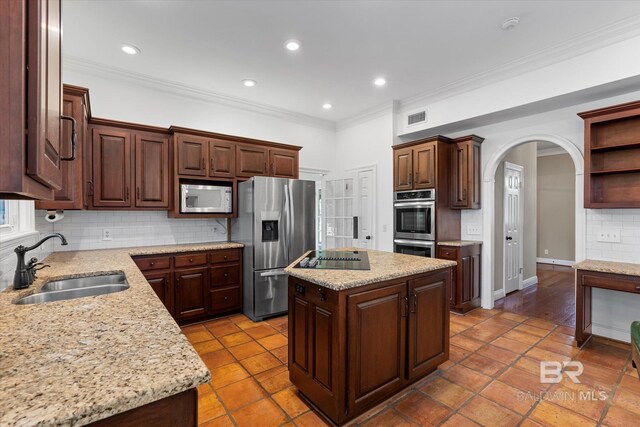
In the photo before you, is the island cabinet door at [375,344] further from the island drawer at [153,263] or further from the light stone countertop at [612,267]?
the island drawer at [153,263]

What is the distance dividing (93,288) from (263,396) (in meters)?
1.39

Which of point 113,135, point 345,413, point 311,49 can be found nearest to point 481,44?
point 311,49

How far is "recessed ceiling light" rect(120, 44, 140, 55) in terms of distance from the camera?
10.3ft

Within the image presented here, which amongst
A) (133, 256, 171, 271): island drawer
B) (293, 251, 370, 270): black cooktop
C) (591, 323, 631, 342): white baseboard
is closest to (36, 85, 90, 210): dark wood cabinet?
(133, 256, 171, 271): island drawer

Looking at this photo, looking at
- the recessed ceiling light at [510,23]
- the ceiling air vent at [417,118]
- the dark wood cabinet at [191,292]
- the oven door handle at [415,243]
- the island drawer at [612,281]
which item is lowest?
the dark wood cabinet at [191,292]

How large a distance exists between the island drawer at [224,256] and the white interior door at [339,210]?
195cm

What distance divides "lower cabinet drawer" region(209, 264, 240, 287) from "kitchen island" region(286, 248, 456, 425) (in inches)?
73.7

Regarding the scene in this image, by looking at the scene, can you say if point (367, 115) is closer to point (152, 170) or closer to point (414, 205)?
point (414, 205)

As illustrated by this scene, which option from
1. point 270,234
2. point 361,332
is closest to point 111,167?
point 270,234

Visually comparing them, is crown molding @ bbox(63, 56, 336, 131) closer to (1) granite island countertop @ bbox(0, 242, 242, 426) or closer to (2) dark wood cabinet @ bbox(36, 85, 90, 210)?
(2) dark wood cabinet @ bbox(36, 85, 90, 210)

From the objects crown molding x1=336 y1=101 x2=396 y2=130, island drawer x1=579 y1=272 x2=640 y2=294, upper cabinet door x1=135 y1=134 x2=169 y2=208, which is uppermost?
crown molding x1=336 y1=101 x2=396 y2=130

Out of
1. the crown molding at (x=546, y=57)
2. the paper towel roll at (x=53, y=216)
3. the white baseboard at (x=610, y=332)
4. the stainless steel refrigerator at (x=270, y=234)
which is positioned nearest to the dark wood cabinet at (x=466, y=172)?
the crown molding at (x=546, y=57)

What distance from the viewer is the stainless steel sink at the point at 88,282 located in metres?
2.00

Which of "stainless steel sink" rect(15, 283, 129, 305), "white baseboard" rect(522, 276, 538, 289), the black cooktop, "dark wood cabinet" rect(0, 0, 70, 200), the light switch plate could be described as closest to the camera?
"dark wood cabinet" rect(0, 0, 70, 200)
